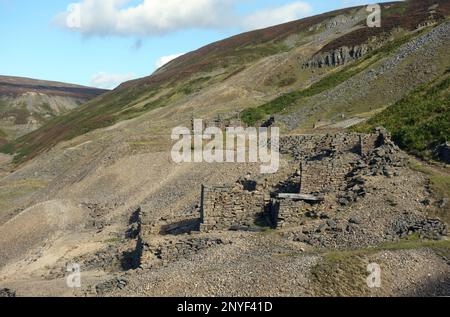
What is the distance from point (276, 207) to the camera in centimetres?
2019

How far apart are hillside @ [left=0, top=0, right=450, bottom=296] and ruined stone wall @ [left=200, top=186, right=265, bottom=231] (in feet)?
0.15

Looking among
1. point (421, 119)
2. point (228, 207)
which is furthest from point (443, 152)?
point (228, 207)

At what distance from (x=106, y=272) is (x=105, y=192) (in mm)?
15097

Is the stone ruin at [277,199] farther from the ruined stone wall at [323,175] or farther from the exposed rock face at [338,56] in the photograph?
the exposed rock face at [338,56]

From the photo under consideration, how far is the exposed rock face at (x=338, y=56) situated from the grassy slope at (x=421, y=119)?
33726 millimetres

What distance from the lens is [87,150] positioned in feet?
190

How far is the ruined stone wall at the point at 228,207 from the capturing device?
835 inches

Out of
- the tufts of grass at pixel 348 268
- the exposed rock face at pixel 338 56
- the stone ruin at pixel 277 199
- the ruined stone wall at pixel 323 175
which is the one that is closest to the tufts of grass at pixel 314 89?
the exposed rock face at pixel 338 56

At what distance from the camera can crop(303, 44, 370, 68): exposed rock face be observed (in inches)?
2790

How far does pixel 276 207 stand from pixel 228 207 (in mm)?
2001

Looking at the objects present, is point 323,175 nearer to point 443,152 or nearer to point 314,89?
point 443,152
